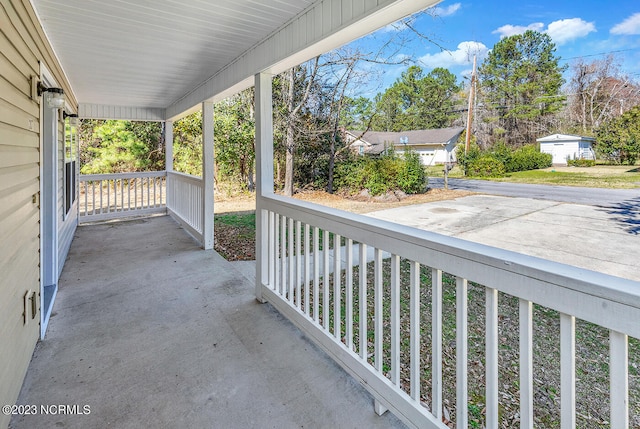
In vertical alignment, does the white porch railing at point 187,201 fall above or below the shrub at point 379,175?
below

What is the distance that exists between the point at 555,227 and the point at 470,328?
1.16m

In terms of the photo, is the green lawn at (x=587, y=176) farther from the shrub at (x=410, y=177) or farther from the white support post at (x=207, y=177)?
the white support post at (x=207, y=177)

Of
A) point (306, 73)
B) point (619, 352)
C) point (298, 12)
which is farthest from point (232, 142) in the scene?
point (619, 352)

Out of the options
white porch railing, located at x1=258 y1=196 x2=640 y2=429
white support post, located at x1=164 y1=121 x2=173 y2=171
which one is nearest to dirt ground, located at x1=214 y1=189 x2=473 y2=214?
white support post, located at x1=164 y1=121 x2=173 y2=171

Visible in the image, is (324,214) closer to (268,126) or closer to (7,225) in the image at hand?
(268,126)

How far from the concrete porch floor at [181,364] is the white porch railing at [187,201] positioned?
1.65 m

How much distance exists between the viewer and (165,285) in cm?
351

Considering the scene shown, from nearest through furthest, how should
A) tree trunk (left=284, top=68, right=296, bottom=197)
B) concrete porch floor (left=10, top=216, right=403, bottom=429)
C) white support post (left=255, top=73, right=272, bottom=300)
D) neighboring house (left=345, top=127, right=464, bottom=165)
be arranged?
concrete porch floor (left=10, top=216, right=403, bottom=429) < white support post (left=255, top=73, right=272, bottom=300) < neighboring house (left=345, top=127, right=464, bottom=165) < tree trunk (left=284, top=68, right=296, bottom=197)

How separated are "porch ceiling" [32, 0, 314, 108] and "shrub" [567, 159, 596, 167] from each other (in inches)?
79.5

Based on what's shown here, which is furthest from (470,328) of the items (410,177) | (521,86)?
(410,177)

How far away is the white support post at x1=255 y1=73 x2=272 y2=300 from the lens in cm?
308

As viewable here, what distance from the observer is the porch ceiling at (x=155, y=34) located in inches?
91.6

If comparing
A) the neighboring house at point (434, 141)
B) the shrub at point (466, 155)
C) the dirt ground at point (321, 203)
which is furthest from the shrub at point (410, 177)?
the shrub at point (466, 155)

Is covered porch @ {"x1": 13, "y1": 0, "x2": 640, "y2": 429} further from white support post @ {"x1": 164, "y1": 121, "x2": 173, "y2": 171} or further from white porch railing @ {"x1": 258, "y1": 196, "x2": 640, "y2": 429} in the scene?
white support post @ {"x1": 164, "y1": 121, "x2": 173, "y2": 171}
